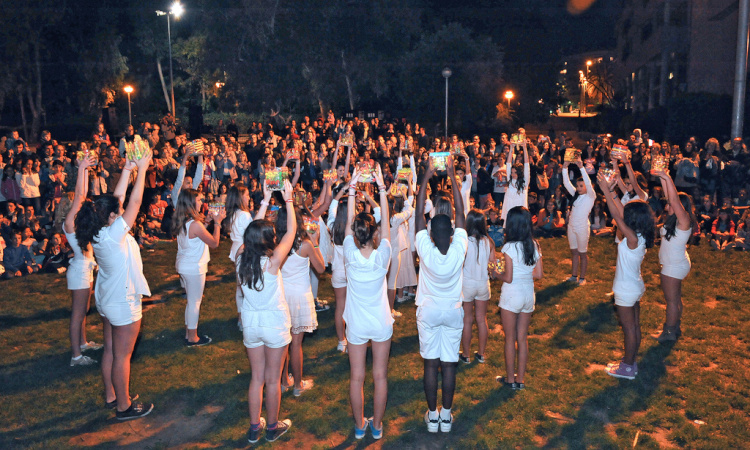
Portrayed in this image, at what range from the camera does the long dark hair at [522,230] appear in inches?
230

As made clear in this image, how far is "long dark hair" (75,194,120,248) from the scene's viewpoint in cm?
540

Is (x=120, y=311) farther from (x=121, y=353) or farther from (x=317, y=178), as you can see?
(x=317, y=178)

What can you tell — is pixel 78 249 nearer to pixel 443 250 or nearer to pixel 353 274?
pixel 353 274

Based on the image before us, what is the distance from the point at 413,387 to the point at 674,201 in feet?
10.8

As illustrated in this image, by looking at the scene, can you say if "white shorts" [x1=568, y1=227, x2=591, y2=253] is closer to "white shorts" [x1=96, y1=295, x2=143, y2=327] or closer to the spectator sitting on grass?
"white shorts" [x1=96, y1=295, x2=143, y2=327]

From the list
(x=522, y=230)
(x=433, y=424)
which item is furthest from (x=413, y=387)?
(x=522, y=230)

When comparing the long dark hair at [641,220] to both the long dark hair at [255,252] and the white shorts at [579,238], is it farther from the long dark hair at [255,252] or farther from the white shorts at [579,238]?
the long dark hair at [255,252]

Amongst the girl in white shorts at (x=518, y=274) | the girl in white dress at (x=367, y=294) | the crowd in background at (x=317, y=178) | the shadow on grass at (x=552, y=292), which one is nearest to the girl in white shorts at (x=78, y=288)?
the girl in white dress at (x=367, y=294)

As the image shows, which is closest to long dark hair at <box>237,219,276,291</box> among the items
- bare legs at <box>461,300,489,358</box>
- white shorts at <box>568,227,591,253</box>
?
bare legs at <box>461,300,489,358</box>

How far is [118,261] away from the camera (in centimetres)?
548

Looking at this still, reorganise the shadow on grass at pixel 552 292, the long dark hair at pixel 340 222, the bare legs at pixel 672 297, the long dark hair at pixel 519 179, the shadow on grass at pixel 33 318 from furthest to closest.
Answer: the long dark hair at pixel 519 179, the shadow on grass at pixel 552 292, the shadow on grass at pixel 33 318, the bare legs at pixel 672 297, the long dark hair at pixel 340 222

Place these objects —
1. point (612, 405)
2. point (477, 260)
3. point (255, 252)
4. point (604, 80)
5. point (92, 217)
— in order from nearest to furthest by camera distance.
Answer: point (255, 252), point (92, 217), point (612, 405), point (477, 260), point (604, 80)

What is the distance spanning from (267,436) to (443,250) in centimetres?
227

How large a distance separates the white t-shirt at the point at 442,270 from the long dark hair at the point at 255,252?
49.2 inches
